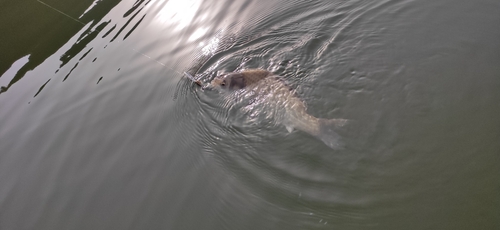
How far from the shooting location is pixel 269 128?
3945mm

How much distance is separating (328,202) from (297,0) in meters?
3.46

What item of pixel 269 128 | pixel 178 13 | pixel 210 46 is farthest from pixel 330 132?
pixel 178 13

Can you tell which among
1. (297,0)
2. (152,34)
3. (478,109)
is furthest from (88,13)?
(478,109)

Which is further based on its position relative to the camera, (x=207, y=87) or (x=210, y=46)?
(x=210, y=46)

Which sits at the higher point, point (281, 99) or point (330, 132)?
point (281, 99)

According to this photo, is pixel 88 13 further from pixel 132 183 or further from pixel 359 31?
pixel 359 31

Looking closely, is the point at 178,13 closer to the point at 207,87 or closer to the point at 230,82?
the point at 207,87

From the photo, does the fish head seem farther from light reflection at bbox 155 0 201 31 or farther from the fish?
light reflection at bbox 155 0 201 31

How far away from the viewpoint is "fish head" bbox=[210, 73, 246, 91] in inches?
176

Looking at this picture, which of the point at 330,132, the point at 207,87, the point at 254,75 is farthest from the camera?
the point at 207,87

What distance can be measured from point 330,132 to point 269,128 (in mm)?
701

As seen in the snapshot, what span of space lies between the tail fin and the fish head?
1.25 metres

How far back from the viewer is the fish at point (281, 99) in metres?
3.65

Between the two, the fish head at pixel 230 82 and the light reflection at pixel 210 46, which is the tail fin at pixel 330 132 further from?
the light reflection at pixel 210 46
